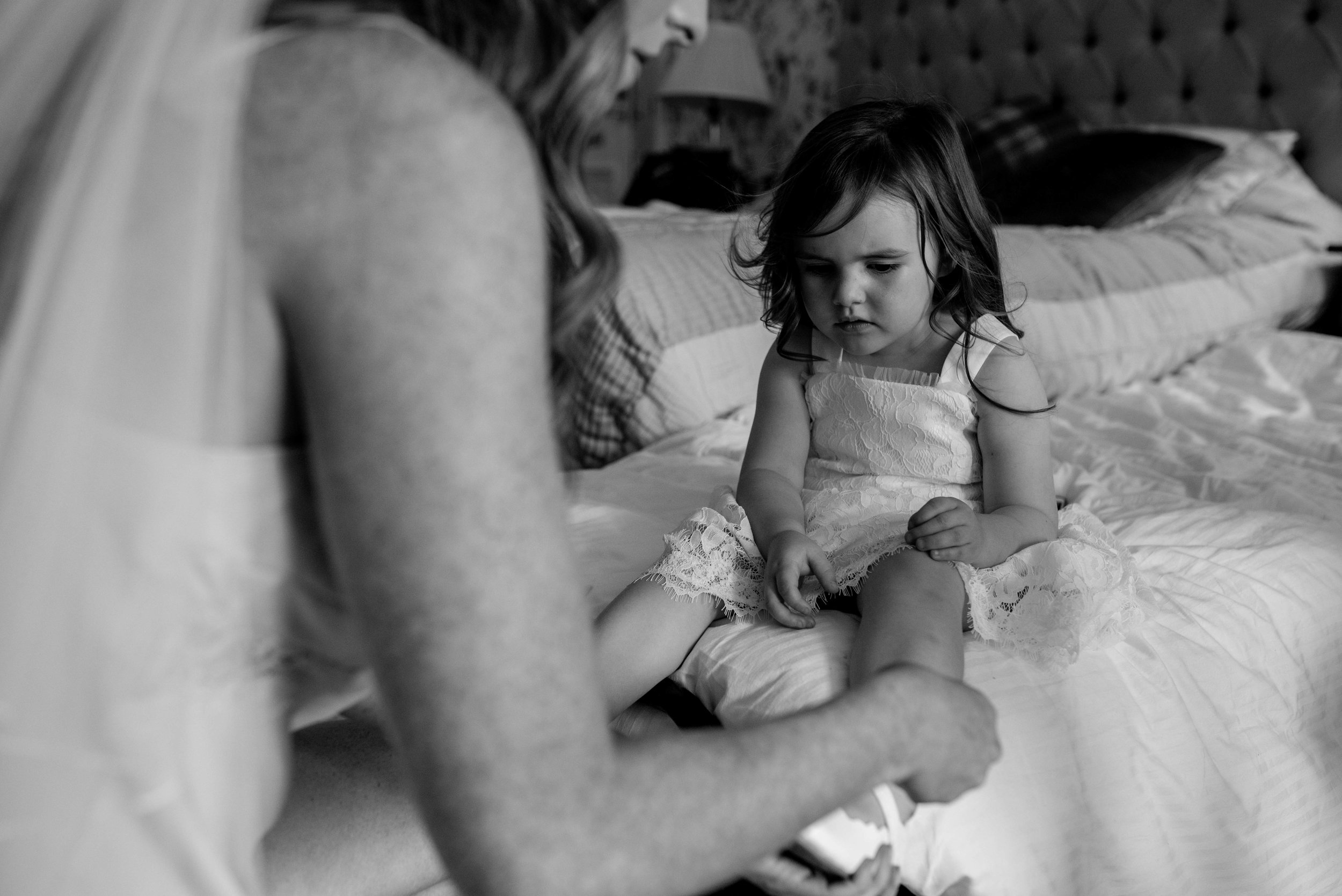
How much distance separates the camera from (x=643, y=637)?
2.93ft

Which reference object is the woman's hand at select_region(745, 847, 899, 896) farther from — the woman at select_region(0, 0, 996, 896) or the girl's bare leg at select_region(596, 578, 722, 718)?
the girl's bare leg at select_region(596, 578, 722, 718)

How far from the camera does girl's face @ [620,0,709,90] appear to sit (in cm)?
58

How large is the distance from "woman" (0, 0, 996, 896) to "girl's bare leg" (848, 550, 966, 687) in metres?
0.23

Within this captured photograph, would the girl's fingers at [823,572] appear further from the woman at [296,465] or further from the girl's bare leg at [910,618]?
the woman at [296,465]

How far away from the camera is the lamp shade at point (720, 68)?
3.71 m

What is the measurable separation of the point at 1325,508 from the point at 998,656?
0.60 m

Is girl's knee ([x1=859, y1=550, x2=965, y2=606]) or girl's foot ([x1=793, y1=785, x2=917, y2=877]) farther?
girl's knee ([x1=859, y1=550, x2=965, y2=606])

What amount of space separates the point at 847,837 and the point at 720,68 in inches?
137

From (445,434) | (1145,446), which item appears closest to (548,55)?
(445,434)

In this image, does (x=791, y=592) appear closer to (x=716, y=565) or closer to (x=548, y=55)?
(x=716, y=565)

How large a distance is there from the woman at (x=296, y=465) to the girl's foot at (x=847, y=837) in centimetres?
7

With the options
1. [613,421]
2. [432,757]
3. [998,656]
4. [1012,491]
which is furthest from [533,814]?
[613,421]

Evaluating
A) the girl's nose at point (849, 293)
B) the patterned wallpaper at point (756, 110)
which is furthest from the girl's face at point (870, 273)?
the patterned wallpaper at point (756, 110)

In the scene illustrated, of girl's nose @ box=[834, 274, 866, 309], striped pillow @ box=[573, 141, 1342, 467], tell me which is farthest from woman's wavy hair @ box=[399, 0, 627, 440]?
striped pillow @ box=[573, 141, 1342, 467]
